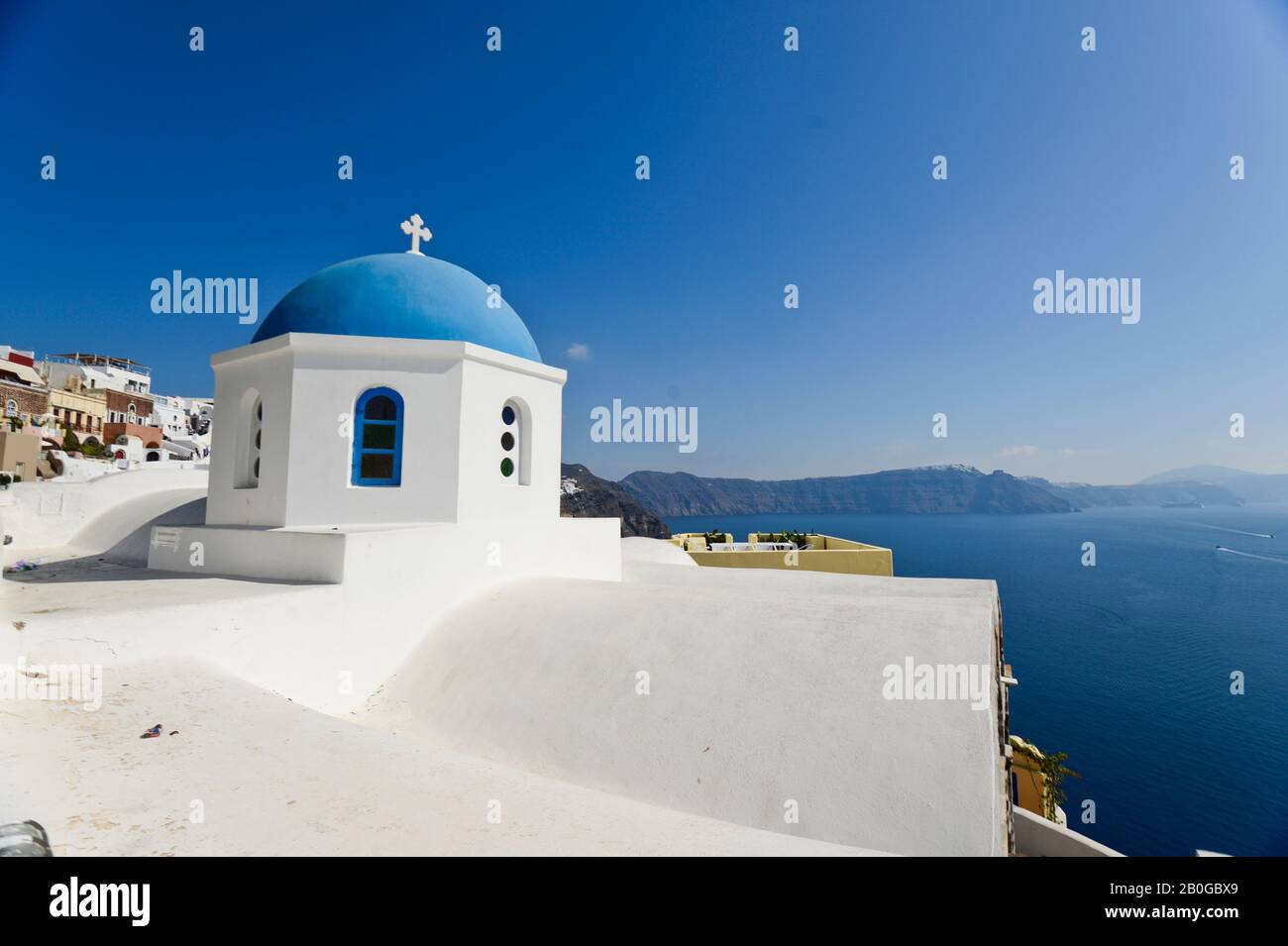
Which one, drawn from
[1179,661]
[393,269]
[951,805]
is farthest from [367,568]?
[1179,661]

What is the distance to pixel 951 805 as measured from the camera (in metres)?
3.90

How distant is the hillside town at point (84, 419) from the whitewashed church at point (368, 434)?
578 inches

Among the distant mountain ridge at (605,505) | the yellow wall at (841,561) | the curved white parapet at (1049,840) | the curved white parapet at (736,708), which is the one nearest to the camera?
the curved white parapet at (736,708)

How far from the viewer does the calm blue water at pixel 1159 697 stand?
21438mm

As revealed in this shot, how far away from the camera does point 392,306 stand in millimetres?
8781

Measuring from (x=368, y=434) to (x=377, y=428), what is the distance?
18 cm

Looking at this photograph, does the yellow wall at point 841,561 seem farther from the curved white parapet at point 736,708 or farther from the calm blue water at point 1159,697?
the curved white parapet at point 736,708

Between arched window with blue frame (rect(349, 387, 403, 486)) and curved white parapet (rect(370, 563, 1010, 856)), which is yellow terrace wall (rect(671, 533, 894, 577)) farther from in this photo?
curved white parapet (rect(370, 563, 1010, 856))

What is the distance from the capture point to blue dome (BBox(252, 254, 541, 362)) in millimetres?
8656

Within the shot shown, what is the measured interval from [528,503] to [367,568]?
3.08 metres

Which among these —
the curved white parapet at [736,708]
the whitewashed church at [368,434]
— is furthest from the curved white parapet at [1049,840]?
the whitewashed church at [368,434]

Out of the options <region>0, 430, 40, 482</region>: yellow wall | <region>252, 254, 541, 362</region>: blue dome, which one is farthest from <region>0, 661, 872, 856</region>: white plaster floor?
<region>0, 430, 40, 482</region>: yellow wall

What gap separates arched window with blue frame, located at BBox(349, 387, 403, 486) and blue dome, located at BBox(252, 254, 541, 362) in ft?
2.83

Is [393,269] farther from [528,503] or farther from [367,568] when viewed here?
[367,568]
